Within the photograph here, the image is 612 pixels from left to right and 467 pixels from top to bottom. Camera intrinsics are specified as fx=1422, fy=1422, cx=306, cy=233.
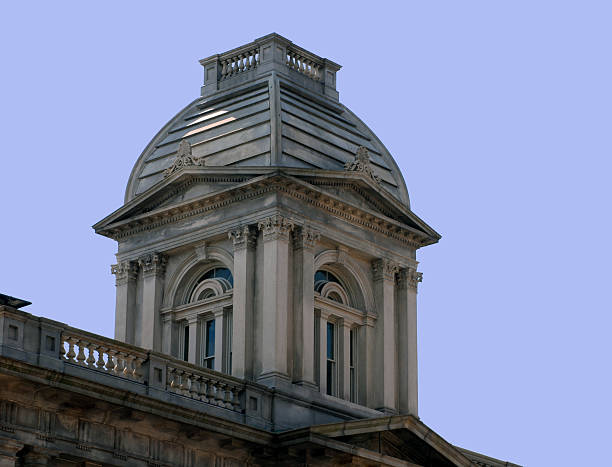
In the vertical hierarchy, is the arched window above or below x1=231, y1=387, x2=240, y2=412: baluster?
above

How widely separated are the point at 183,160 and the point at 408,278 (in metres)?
7.76

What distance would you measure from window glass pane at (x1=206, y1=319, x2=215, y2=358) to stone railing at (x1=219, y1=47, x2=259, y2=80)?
8.71 m

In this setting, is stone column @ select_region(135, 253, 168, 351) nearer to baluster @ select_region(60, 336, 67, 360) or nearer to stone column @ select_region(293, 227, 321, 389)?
stone column @ select_region(293, 227, 321, 389)

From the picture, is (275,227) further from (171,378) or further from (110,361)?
(110,361)

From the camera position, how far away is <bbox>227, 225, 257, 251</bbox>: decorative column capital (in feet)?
131

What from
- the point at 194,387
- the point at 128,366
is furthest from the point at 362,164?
the point at 128,366

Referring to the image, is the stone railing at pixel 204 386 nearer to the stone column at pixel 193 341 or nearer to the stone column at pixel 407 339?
the stone column at pixel 193 341

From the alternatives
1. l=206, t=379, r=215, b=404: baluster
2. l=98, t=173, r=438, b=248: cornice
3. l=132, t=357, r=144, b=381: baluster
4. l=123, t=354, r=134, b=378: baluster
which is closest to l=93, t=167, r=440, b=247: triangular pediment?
l=98, t=173, r=438, b=248: cornice

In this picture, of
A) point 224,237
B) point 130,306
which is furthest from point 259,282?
point 130,306

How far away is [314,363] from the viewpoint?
132 feet

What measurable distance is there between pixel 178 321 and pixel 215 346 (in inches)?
74.5

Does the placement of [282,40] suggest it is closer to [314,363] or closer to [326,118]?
[326,118]

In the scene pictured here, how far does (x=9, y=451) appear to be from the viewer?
29.2 meters

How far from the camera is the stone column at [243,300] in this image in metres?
38.8
